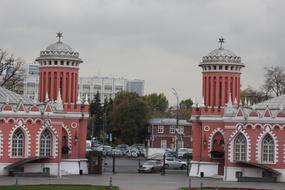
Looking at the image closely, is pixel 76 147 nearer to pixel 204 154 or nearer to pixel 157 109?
pixel 204 154

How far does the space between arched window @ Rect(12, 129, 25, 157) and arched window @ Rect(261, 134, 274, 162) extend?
741 inches

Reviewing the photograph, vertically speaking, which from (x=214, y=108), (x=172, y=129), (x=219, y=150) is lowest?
(x=219, y=150)

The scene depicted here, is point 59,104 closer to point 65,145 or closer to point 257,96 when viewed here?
point 65,145

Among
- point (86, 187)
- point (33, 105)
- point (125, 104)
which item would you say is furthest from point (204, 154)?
point (125, 104)

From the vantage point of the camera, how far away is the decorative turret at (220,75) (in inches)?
2712

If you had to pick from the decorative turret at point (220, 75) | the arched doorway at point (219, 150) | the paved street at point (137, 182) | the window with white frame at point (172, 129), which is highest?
the decorative turret at point (220, 75)

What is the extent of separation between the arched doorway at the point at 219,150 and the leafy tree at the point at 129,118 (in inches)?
1932

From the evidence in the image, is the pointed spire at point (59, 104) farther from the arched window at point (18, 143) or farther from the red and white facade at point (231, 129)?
the red and white facade at point (231, 129)

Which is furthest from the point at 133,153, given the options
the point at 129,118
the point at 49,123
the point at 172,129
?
the point at 49,123

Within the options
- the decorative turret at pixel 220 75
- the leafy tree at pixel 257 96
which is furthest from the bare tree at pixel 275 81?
the decorative turret at pixel 220 75

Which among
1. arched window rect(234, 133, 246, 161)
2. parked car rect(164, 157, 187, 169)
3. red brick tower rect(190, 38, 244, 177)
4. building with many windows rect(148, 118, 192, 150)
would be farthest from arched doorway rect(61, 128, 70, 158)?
building with many windows rect(148, 118, 192, 150)

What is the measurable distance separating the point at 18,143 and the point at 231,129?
55.2 feet

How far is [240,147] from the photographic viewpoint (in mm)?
61969

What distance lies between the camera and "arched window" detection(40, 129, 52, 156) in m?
62.5
